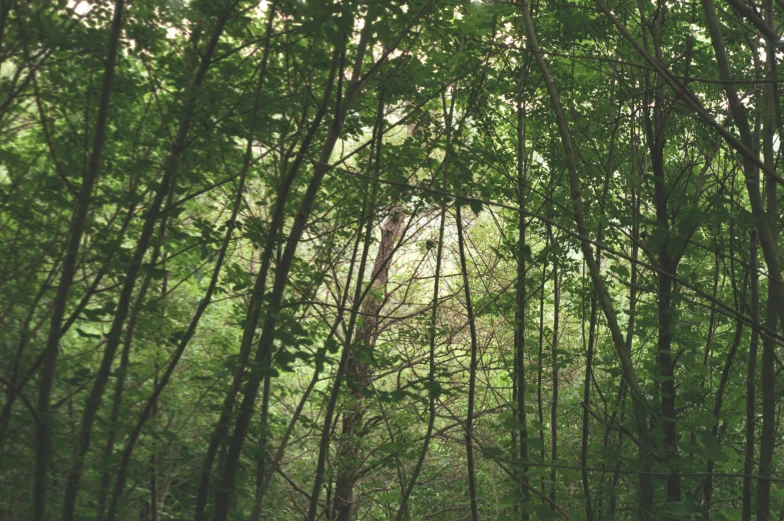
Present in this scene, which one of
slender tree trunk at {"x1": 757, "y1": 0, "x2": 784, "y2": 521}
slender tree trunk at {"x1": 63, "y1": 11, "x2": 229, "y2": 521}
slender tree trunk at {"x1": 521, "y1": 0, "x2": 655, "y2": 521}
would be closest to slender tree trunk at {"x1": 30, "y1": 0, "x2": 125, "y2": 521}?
slender tree trunk at {"x1": 63, "y1": 11, "x2": 229, "y2": 521}

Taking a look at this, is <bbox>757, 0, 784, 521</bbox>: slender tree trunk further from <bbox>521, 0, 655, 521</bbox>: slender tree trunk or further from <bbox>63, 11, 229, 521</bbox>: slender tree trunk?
<bbox>63, 11, 229, 521</bbox>: slender tree trunk

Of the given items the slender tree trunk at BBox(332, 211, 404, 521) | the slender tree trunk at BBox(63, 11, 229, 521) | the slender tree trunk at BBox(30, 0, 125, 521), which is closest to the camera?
the slender tree trunk at BBox(30, 0, 125, 521)

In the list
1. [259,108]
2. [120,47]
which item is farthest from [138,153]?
[259,108]

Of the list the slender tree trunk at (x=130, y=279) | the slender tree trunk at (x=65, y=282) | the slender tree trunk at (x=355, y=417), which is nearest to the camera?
the slender tree trunk at (x=65, y=282)

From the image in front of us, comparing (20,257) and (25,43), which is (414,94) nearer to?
(25,43)

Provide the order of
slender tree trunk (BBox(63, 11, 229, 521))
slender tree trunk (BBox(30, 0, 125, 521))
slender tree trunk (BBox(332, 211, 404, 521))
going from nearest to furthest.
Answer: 1. slender tree trunk (BBox(30, 0, 125, 521))
2. slender tree trunk (BBox(63, 11, 229, 521))
3. slender tree trunk (BBox(332, 211, 404, 521))

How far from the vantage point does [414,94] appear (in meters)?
3.24

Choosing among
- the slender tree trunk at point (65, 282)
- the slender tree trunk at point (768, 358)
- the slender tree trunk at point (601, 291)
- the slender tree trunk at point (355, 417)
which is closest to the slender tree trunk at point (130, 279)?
the slender tree trunk at point (65, 282)

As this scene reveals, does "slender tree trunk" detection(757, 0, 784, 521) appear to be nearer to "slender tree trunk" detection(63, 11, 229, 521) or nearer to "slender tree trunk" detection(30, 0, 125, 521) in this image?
"slender tree trunk" detection(63, 11, 229, 521)

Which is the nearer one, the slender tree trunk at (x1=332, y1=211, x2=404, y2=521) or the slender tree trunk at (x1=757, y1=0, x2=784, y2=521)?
the slender tree trunk at (x1=757, y1=0, x2=784, y2=521)

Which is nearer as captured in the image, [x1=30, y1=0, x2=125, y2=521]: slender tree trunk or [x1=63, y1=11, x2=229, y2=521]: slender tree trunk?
[x1=30, y1=0, x2=125, y2=521]: slender tree trunk

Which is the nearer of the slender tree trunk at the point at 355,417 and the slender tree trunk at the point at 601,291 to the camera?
the slender tree trunk at the point at 601,291

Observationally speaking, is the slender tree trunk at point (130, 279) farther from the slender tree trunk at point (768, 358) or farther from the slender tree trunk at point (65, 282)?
the slender tree trunk at point (768, 358)

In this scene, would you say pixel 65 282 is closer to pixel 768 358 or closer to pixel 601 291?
pixel 601 291
